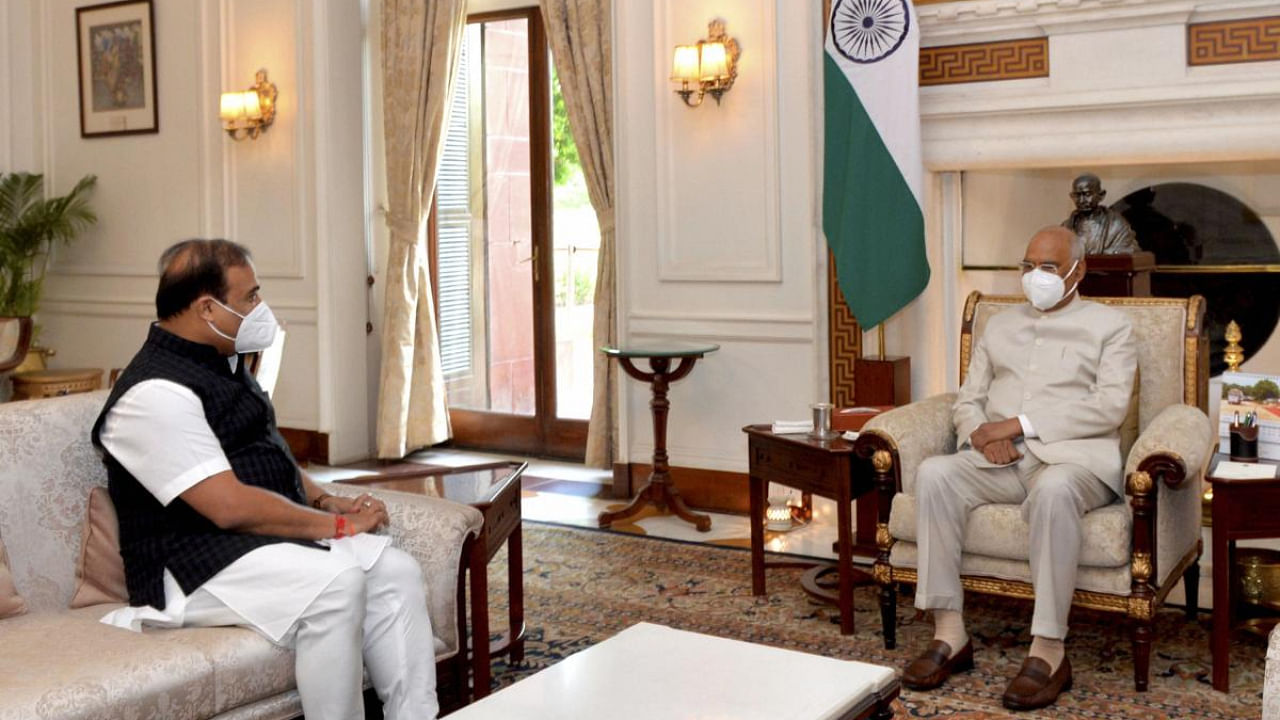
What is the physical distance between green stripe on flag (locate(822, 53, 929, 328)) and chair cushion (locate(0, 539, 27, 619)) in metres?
3.28

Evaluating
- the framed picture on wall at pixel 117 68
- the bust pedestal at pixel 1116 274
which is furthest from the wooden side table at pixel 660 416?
the framed picture on wall at pixel 117 68

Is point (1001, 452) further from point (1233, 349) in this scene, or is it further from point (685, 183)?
point (685, 183)

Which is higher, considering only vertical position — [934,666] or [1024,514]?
[1024,514]

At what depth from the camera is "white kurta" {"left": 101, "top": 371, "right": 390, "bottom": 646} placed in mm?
2795

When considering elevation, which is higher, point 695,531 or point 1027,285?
point 1027,285

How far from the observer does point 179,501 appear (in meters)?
2.88

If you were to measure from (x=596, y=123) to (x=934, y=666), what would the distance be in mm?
3475

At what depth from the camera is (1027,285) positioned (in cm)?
395

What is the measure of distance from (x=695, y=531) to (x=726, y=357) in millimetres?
808

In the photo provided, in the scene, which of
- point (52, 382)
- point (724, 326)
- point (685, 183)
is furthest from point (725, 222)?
point (52, 382)

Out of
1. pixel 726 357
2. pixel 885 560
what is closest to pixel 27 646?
pixel 885 560

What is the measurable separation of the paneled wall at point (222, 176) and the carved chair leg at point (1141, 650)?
465 centimetres

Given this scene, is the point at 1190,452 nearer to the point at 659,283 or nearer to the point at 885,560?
the point at 885,560

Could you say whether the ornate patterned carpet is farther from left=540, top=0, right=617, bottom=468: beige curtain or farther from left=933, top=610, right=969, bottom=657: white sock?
left=540, top=0, right=617, bottom=468: beige curtain
